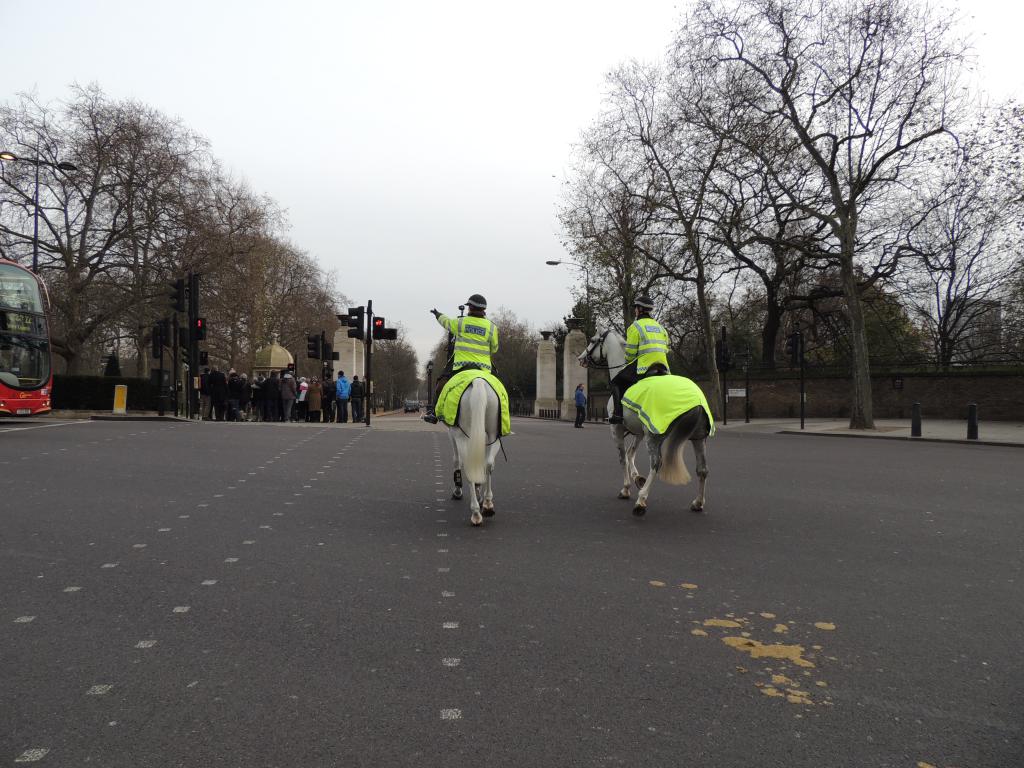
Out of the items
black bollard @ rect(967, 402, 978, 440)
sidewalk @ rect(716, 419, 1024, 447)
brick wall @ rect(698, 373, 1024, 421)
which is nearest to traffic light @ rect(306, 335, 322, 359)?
sidewalk @ rect(716, 419, 1024, 447)

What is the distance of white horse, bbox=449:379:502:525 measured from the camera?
6.54 meters

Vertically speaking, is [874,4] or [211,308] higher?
[874,4]

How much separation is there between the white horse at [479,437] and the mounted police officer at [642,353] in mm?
1820

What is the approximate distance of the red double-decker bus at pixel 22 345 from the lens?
17750 millimetres

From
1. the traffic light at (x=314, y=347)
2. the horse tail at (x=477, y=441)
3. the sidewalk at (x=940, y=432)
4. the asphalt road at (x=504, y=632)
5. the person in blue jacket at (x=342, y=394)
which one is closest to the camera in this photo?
the asphalt road at (x=504, y=632)

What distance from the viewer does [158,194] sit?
32219 millimetres

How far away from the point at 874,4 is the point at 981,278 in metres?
25.1

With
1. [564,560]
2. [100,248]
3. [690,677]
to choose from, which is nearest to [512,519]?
[564,560]

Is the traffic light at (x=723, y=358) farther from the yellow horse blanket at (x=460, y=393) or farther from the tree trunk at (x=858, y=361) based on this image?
the yellow horse blanket at (x=460, y=393)

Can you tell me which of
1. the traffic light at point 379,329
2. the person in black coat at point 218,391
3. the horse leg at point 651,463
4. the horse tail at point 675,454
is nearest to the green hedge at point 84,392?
the person in black coat at point 218,391

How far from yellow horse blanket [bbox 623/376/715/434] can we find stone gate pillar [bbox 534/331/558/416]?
45173 mm

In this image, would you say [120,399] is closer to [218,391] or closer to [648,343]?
[218,391]

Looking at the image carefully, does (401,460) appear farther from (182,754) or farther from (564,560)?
(182,754)

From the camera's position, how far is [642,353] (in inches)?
318
